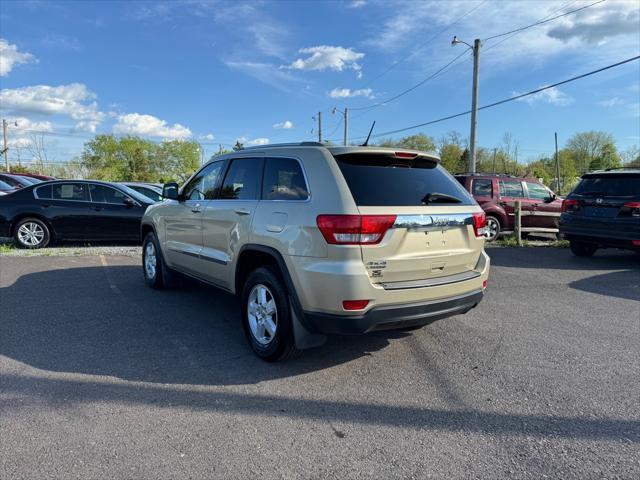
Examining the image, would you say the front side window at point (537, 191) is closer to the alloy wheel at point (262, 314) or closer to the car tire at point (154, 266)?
the car tire at point (154, 266)

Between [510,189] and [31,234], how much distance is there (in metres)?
11.6

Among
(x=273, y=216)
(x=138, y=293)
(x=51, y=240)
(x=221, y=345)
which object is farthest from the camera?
(x=51, y=240)

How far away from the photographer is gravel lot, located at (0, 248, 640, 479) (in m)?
2.58

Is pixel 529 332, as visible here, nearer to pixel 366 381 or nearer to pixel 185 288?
pixel 366 381

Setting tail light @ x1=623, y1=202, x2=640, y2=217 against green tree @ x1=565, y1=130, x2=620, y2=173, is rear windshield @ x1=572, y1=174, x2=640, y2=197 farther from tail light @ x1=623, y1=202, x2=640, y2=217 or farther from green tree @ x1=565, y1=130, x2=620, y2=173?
green tree @ x1=565, y1=130, x2=620, y2=173

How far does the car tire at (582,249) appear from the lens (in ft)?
31.7

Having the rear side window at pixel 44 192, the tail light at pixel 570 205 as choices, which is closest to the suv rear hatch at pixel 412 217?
the tail light at pixel 570 205

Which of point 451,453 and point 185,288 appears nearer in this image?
point 451,453

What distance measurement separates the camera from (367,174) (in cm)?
360

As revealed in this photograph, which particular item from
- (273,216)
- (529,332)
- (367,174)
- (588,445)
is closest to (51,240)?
(273,216)

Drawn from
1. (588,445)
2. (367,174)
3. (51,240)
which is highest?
(367,174)

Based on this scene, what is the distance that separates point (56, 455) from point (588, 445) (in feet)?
10.1

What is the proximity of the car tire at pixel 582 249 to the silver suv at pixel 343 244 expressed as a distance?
6.69 m

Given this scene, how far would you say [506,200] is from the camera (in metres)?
12.3
